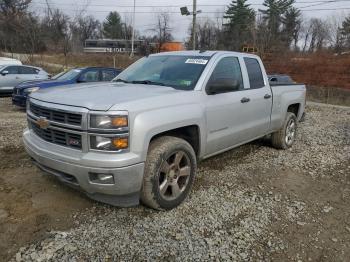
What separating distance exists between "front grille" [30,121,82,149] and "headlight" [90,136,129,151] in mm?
161

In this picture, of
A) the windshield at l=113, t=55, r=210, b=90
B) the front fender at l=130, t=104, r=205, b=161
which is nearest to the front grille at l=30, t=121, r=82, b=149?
the front fender at l=130, t=104, r=205, b=161

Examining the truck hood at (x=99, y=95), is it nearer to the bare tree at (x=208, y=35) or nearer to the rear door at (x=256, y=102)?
the rear door at (x=256, y=102)

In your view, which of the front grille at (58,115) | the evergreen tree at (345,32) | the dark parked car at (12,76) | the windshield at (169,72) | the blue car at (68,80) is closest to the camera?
the front grille at (58,115)

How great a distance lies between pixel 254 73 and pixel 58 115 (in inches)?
129

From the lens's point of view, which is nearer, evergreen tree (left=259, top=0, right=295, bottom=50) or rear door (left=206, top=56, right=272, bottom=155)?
rear door (left=206, top=56, right=272, bottom=155)

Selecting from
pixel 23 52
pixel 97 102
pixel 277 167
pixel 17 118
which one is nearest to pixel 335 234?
pixel 277 167

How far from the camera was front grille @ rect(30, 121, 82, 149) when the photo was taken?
3262 mm

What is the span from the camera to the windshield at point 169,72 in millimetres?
4289

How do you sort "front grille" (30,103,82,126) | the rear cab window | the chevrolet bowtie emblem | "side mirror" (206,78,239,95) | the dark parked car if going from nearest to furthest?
"front grille" (30,103,82,126), the chevrolet bowtie emblem, "side mirror" (206,78,239,95), the rear cab window, the dark parked car

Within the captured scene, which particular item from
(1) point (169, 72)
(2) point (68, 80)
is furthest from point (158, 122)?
(2) point (68, 80)

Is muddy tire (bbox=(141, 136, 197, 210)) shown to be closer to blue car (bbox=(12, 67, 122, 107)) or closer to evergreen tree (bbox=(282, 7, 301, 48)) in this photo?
blue car (bbox=(12, 67, 122, 107))

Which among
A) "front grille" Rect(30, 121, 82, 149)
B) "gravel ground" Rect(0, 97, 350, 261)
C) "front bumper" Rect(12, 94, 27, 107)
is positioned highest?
"front grille" Rect(30, 121, 82, 149)

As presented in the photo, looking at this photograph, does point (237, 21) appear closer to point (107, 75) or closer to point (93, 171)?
point (107, 75)

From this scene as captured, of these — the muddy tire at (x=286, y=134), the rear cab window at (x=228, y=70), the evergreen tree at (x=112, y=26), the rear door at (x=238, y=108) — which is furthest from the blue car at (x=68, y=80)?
the evergreen tree at (x=112, y=26)
